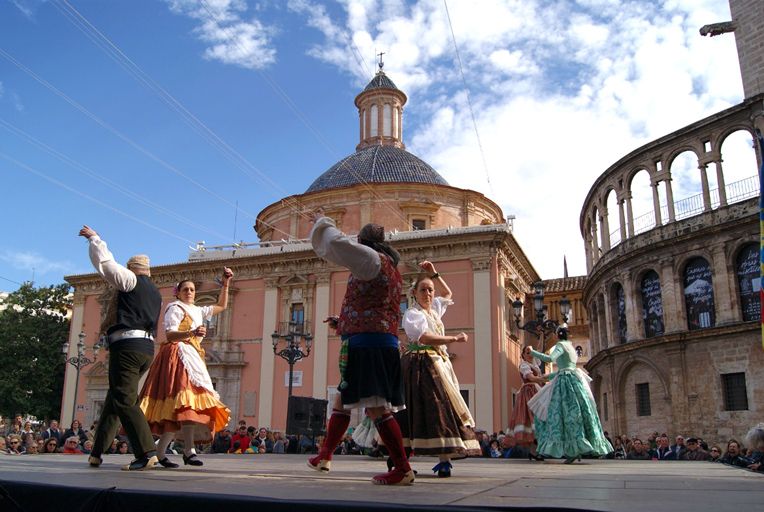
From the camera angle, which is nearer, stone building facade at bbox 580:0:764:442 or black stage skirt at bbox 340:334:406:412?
black stage skirt at bbox 340:334:406:412

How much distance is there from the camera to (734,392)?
23578mm

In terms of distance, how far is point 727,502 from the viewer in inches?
123

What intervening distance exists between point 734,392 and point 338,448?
582 inches

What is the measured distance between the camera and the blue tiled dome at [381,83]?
133 ft

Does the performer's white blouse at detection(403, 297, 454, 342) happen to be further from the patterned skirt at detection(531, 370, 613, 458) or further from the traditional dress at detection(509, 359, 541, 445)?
the traditional dress at detection(509, 359, 541, 445)

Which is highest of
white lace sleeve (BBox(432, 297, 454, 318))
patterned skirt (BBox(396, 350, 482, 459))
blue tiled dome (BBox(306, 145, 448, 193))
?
blue tiled dome (BBox(306, 145, 448, 193))

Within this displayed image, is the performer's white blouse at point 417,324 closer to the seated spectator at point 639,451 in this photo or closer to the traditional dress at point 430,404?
the traditional dress at point 430,404

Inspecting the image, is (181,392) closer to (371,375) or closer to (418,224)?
(371,375)

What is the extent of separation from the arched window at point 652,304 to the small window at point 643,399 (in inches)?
79.7

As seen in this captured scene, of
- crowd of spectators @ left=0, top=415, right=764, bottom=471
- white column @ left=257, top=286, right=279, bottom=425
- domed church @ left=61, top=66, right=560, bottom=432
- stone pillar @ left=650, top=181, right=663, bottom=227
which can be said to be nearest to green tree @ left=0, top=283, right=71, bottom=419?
domed church @ left=61, top=66, right=560, bottom=432

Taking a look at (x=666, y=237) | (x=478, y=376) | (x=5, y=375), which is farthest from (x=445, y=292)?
(x=5, y=375)

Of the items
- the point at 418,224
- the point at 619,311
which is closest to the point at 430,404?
the point at 619,311

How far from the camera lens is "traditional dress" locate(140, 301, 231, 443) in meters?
5.98

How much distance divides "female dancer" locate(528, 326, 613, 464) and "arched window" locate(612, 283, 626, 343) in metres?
20.0
